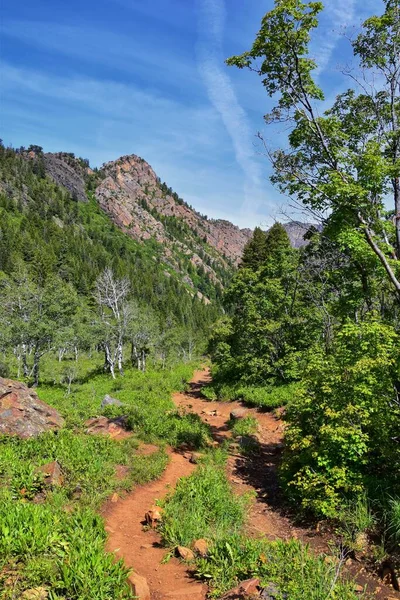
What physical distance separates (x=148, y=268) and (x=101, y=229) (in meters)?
47.8

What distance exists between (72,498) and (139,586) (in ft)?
11.8

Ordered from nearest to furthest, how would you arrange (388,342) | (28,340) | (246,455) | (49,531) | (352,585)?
(352,585)
(49,531)
(388,342)
(246,455)
(28,340)

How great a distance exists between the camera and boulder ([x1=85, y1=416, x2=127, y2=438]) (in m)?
13.4

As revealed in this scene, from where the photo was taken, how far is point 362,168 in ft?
28.7

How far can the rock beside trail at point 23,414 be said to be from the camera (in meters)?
11.9

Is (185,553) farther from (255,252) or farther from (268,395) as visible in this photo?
(255,252)

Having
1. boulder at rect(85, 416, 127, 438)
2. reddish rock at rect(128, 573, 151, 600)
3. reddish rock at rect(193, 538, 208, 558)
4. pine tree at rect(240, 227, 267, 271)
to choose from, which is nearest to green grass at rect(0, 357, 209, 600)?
reddish rock at rect(128, 573, 151, 600)

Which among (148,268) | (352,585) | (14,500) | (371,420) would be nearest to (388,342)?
(371,420)

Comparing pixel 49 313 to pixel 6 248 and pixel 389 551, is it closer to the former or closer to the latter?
pixel 389 551

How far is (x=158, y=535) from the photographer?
7.86 meters

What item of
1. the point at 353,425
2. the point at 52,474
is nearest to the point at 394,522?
the point at 353,425

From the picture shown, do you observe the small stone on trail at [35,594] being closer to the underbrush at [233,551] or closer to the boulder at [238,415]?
the underbrush at [233,551]

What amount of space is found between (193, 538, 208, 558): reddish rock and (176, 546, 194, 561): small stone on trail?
0.14 meters

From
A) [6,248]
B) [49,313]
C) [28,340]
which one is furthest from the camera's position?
[6,248]
